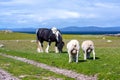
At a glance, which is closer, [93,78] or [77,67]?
[93,78]

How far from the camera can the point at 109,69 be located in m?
29.5

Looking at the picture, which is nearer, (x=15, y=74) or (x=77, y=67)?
(x=15, y=74)

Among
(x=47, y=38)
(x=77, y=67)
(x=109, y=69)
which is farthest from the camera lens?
(x=47, y=38)

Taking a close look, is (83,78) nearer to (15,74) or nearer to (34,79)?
(34,79)

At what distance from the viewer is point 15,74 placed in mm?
29938

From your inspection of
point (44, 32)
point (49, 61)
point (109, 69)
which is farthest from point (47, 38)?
point (109, 69)

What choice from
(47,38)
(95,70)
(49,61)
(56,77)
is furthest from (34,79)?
(47,38)

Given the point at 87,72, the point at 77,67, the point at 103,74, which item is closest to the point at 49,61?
the point at 77,67

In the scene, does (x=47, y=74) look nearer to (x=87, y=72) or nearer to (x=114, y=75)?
(x=87, y=72)

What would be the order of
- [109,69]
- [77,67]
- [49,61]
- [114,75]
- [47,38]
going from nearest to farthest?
[114,75] < [109,69] < [77,67] < [49,61] < [47,38]

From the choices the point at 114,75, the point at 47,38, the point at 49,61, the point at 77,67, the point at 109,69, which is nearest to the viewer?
the point at 114,75

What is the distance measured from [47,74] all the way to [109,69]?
5430 mm

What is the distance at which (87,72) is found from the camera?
29.5 metres

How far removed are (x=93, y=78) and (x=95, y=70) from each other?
9.08 ft
